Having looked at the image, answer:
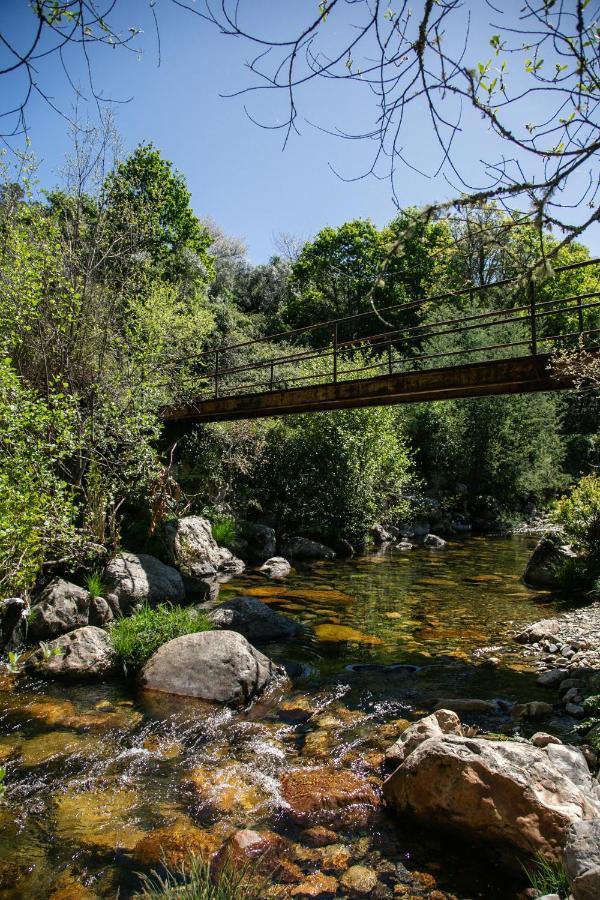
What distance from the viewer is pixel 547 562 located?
11.7m

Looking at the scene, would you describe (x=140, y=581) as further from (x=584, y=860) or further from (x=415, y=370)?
(x=415, y=370)

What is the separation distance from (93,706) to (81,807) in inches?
78.0

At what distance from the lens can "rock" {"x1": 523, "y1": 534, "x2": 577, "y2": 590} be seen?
448 inches

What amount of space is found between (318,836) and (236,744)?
1553 mm

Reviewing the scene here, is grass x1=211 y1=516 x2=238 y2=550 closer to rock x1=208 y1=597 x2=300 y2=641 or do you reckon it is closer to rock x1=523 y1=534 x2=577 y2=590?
rock x1=208 y1=597 x2=300 y2=641

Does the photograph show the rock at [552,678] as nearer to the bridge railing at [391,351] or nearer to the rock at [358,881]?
the rock at [358,881]

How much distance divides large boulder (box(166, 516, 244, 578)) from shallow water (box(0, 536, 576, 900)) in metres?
3.53

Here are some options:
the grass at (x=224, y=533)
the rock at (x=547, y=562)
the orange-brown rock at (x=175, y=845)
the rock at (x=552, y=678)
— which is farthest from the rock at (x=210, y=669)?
the grass at (x=224, y=533)

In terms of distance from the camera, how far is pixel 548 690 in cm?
628

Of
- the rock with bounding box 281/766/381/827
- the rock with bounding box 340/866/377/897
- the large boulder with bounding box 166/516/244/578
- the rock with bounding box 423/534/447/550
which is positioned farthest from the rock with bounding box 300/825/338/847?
the rock with bounding box 423/534/447/550

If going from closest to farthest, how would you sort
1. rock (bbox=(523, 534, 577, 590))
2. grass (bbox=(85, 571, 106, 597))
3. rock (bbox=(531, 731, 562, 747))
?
rock (bbox=(531, 731, 562, 747)), grass (bbox=(85, 571, 106, 597)), rock (bbox=(523, 534, 577, 590))

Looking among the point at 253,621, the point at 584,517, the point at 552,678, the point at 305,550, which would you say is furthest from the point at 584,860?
the point at 305,550

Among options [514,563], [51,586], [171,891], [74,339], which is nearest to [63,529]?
[51,586]

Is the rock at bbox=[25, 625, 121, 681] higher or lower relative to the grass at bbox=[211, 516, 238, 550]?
lower
